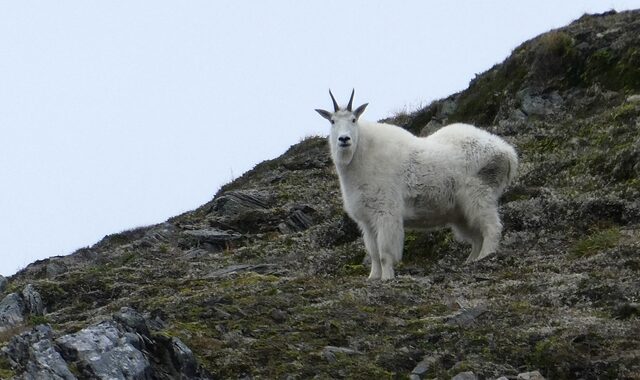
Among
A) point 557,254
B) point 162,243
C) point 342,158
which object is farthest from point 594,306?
point 162,243

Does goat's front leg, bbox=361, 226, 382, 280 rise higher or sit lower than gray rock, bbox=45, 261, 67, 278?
lower

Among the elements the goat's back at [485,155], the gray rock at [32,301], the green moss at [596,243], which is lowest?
the green moss at [596,243]

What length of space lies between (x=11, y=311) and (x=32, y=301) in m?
0.55

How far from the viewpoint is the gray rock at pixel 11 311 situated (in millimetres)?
15965

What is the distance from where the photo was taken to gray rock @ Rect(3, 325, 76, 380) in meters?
10.1

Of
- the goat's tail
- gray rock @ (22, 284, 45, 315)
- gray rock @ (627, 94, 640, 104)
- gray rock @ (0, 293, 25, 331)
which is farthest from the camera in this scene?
gray rock @ (627, 94, 640, 104)

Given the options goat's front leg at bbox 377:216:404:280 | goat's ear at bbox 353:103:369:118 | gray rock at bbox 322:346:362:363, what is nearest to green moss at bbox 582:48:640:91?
goat's ear at bbox 353:103:369:118

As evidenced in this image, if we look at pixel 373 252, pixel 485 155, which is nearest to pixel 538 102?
pixel 485 155

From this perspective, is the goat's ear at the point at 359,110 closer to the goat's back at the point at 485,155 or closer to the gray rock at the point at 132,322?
the goat's back at the point at 485,155

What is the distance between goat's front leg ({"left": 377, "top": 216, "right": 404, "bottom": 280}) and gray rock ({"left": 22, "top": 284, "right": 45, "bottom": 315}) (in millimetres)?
5633

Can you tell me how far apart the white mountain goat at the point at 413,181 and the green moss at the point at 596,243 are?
1.54 metres

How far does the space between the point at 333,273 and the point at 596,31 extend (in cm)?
1514

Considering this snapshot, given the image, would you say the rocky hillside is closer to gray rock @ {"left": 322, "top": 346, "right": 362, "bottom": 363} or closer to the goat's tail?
gray rock @ {"left": 322, "top": 346, "right": 362, "bottom": 363}

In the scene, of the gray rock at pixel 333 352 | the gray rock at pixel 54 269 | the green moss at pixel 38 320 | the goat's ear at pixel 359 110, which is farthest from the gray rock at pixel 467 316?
the gray rock at pixel 54 269
